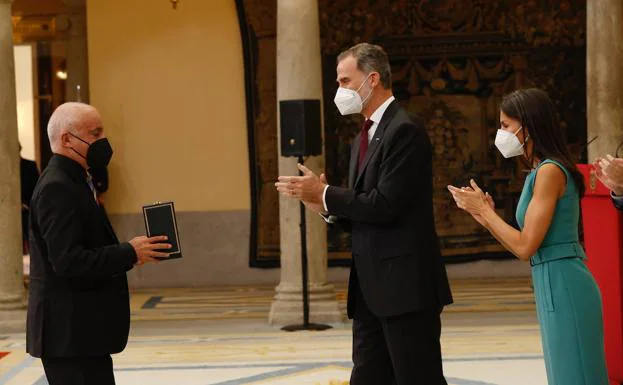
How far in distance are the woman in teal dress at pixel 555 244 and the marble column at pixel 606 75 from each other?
613cm

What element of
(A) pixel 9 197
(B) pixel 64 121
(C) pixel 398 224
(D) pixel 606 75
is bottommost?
(A) pixel 9 197

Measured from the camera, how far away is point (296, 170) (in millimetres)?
9648

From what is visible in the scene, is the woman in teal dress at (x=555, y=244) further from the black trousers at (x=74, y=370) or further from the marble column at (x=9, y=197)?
the marble column at (x=9, y=197)

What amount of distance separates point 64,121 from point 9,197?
19.3 ft

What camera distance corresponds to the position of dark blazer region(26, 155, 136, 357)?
3.79 m

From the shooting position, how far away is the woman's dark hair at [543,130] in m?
3.91

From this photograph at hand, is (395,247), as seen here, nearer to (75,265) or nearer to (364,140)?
(364,140)

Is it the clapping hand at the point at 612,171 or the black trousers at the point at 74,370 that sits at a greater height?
the clapping hand at the point at 612,171

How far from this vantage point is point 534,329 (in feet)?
29.4

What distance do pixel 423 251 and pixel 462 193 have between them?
0.26 metres

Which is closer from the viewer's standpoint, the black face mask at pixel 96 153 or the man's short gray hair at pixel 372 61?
the black face mask at pixel 96 153

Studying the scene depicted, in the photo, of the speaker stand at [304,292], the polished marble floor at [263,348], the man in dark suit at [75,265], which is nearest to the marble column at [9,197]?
the polished marble floor at [263,348]

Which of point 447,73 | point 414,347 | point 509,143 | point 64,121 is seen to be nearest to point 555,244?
point 509,143

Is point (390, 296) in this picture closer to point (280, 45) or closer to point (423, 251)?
point (423, 251)
